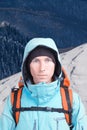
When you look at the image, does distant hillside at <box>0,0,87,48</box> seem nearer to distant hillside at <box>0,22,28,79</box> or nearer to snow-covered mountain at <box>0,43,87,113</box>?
distant hillside at <box>0,22,28,79</box>

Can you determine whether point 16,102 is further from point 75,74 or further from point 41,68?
point 75,74

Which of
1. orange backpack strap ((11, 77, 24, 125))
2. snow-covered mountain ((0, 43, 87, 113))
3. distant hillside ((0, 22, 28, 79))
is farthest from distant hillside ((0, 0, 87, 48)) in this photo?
orange backpack strap ((11, 77, 24, 125))

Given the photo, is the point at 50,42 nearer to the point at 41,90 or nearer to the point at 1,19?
the point at 41,90

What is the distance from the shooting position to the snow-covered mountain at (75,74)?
4309 mm

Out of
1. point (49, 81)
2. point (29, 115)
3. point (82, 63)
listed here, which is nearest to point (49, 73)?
point (49, 81)

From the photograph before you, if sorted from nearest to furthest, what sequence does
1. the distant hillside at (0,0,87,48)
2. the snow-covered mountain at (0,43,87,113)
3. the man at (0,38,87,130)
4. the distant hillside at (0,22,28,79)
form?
1. the man at (0,38,87,130)
2. the snow-covered mountain at (0,43,87,113)
3. the distant hillside at (0,22,28,79)
4. the distant hillside at (0,0,87,48)

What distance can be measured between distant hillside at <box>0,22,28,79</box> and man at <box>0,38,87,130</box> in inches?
267

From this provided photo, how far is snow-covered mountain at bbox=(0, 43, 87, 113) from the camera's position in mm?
4309

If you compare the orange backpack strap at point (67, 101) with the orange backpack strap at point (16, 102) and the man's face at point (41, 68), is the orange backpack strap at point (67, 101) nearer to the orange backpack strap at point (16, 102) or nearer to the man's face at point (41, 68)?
the man's face at point (41, 68)

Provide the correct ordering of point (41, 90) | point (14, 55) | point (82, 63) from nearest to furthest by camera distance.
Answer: point (41, 90)
point (82, 63)
point (14, 55)

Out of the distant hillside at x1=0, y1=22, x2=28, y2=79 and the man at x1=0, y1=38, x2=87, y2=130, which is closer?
the man at x1=0, y1=38, x2=87, y2=130

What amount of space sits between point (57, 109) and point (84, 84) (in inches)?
72.7

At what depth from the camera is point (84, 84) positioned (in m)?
4.35

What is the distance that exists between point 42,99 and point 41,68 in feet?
0.53
